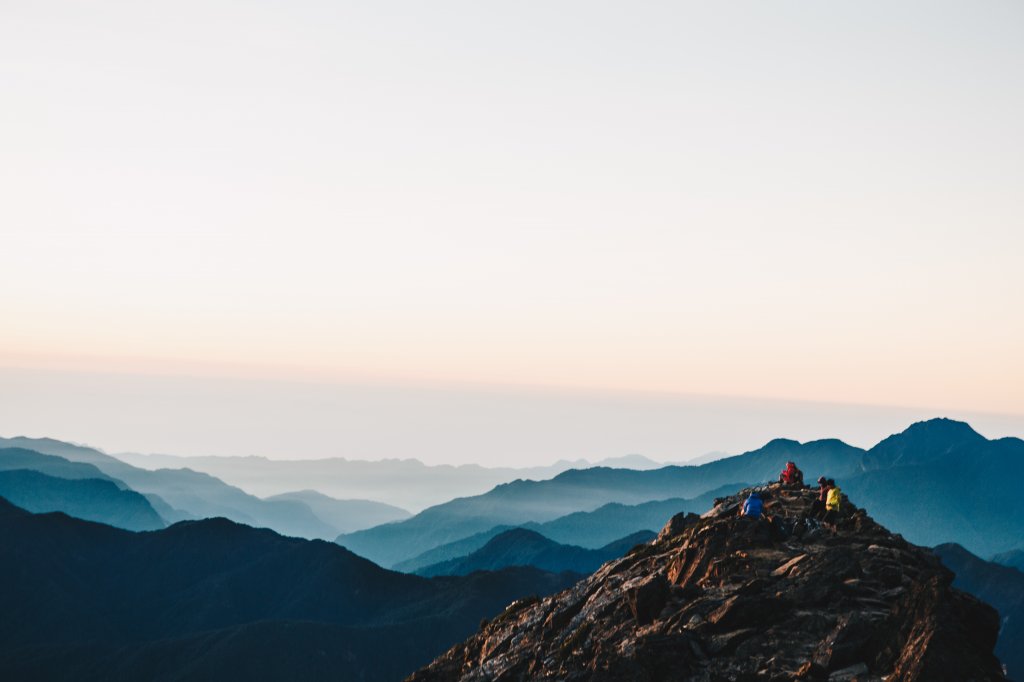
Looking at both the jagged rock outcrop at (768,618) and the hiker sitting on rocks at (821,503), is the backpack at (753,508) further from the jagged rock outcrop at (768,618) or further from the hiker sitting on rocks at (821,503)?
the hiker sitting on rocks at (821,503)

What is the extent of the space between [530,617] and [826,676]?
3547cm

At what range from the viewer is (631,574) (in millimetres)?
78750

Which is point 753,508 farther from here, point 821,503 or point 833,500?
point 821,503

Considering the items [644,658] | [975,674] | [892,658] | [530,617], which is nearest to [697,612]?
[644,658]

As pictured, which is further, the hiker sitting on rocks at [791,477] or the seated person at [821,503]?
the hiker sitting on rocks at [791,477]

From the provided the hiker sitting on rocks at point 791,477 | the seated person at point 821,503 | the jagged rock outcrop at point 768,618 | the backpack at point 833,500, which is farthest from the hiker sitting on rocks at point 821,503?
the hiker sitting on rocks at point 791,477

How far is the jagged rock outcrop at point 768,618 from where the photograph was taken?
50000 millimetres

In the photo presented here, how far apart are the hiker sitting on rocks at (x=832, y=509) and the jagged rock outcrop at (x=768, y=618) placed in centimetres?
83

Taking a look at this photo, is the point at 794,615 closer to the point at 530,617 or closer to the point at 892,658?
the point at 892,658

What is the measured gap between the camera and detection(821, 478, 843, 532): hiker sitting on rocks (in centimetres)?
7106

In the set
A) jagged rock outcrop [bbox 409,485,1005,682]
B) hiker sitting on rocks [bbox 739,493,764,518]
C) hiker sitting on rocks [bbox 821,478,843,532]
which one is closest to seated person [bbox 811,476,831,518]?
hiker sitting on rocks [bbox 821,478,843,532]

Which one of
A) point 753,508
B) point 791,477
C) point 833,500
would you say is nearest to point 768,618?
point 753,508

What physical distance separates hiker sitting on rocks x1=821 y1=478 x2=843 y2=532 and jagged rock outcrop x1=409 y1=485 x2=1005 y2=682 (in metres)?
0.83

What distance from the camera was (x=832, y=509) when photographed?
7269 cm
